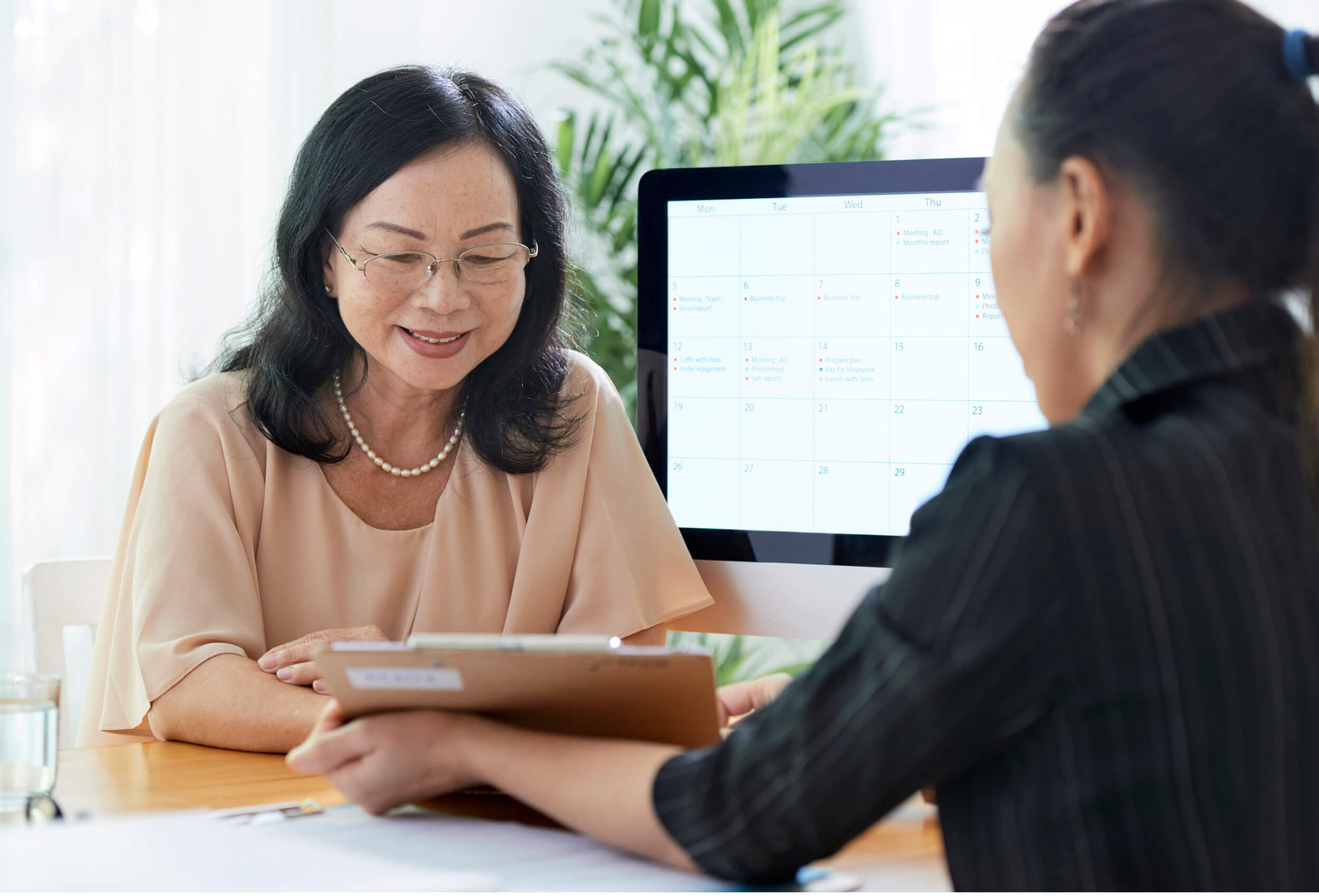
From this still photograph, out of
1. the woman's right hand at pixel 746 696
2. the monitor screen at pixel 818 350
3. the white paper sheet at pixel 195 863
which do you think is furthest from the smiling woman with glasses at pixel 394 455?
the white paper sheet at pixel 195 863

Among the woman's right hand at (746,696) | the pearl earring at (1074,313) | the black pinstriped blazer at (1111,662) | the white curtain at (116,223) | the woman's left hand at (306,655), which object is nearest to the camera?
the black pinstriped blazer at (1111,662)

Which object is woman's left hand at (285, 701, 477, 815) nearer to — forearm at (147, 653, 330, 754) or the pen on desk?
the pen on desk

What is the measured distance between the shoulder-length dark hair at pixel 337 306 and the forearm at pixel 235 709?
12.9 inches

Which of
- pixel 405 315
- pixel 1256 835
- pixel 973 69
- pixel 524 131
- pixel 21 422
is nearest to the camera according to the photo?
pixel 1256 835

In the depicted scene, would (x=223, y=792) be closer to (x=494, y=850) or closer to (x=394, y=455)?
(x=494, y=850)

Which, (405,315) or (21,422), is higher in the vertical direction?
(405,315)

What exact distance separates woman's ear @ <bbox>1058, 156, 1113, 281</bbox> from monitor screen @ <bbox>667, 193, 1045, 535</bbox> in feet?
1.84

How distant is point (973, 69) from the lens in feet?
9.72

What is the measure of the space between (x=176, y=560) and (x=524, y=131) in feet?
2.26

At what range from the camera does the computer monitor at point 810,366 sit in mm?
1220

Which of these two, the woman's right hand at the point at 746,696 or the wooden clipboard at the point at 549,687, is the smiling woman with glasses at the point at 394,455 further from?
the wooden clipboard at the point at 549,687

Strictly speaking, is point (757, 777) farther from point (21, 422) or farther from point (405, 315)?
point (21, 422)

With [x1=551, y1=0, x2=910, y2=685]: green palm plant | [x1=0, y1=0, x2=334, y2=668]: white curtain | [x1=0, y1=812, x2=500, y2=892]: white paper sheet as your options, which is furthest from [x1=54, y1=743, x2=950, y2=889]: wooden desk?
[x1=551, y1=0, x2=910, y2=685]: green palm plant

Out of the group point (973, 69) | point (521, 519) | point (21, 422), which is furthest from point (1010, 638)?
point (973, 69)
